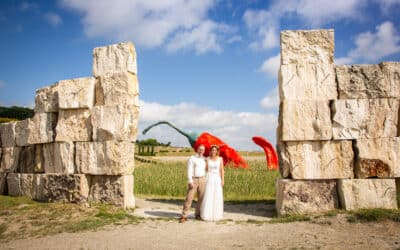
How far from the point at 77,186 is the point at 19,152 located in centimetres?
322

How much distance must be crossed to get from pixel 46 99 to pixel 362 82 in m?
7.79

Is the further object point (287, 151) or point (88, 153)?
point (88, 153)

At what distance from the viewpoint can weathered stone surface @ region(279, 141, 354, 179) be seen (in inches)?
274

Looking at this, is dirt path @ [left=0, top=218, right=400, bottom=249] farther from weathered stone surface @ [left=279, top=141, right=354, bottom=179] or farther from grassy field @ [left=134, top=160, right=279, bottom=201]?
grassy field @ [left=134, top=160, right=279, bottom=201]

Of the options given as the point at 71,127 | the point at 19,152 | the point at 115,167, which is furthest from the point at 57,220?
the point at 19,152

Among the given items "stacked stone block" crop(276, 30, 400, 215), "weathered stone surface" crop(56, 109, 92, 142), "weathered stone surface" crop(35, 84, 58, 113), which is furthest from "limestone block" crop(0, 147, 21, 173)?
"stacked stone block" crop(276, 30, 400, 215)

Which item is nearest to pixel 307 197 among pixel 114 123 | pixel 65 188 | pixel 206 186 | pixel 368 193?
pixel 368 193

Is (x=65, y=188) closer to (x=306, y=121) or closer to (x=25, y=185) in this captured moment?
(x=25, y=185)

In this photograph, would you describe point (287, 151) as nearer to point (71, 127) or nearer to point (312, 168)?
point (312, 168)

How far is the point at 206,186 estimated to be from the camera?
7062 mm

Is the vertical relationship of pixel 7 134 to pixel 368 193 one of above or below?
above

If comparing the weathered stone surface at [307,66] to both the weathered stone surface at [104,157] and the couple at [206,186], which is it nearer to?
the couple at [206,186]

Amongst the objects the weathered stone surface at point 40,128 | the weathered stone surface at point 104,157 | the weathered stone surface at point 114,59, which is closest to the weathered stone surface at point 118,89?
the weathered stone surface at point 114,59

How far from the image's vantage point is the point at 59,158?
8.70m
